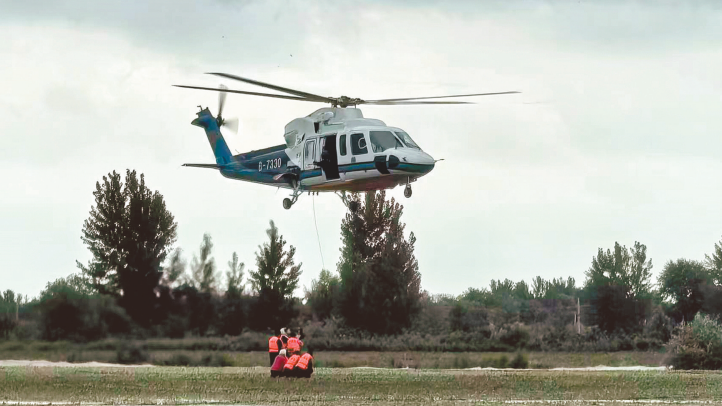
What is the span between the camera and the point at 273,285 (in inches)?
2063

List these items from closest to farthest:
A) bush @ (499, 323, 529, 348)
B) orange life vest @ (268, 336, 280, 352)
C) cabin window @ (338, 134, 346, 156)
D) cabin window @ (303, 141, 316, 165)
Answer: orange life vest @ (268, 336, 280, 352), cabin window @ (338, 134, 346, 156), cabin window @ (303, 141, 316, 165), bush @ (499, 323, 529, 348)

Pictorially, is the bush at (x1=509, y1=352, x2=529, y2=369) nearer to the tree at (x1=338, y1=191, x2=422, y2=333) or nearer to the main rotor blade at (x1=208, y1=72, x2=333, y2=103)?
the tree at (x1=338, y1=191, x2=422, y2=333)

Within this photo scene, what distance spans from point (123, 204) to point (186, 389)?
1823 cm

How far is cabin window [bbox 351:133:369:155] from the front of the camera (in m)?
44.8

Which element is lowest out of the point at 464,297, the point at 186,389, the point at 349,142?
the point at 186,389

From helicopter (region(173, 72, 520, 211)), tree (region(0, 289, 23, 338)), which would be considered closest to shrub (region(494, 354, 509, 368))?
helicopter (region(173, 72, 520, 211))

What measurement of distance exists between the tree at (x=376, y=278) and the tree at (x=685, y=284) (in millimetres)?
16847

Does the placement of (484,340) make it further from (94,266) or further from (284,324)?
(94,266)

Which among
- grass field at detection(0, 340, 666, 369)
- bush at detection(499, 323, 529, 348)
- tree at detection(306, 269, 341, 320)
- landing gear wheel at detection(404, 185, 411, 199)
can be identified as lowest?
grass field at detection(0, 340, 666, 369)

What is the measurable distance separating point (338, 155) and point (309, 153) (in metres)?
1.76

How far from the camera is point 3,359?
43406 millimetres

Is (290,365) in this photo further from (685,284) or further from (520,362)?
(685,284)

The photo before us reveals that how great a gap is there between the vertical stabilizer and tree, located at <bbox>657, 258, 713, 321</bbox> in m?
29.3

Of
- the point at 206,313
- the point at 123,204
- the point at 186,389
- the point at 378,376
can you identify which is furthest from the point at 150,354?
the point at 186,389
